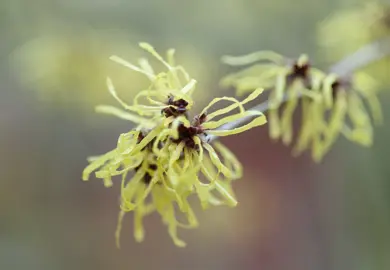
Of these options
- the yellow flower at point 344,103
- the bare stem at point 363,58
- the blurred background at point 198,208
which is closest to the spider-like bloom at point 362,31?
the bare stem at point 363,58

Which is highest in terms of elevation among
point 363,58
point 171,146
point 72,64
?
point 72,64

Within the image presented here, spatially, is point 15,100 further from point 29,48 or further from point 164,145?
point 164,145

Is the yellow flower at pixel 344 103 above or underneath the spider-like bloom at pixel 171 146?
above

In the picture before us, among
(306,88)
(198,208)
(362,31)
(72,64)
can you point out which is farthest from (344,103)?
(198,208)

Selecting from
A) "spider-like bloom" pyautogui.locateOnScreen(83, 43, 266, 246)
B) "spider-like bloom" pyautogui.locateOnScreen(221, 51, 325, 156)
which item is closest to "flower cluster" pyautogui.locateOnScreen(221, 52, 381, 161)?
"spider-like bloom" pyautogui.locateOnScreen(221, 51, 325, 156)

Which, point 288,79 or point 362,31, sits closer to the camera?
point 288,79

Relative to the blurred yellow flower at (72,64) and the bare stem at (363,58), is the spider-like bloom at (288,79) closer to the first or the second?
the bare stem at (363,58)

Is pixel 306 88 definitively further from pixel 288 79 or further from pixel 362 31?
pixel 362 31

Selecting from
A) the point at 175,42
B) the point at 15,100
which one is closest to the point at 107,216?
the point at 15,100
